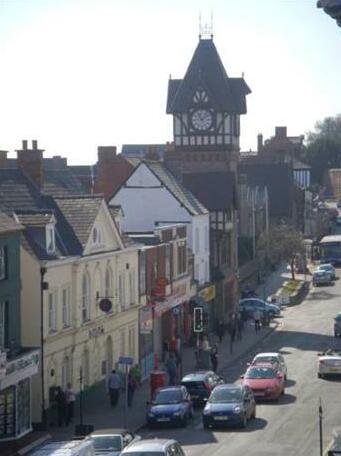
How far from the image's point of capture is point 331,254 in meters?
109

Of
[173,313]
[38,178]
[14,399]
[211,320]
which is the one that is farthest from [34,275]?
[211,320]

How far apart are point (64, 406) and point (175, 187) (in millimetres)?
30323

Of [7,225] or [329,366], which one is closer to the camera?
[7,225]

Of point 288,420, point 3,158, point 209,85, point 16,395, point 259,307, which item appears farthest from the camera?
point 209,85

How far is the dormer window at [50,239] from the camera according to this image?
138 ft

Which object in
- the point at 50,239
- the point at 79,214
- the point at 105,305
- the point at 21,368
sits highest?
the point at 79,214

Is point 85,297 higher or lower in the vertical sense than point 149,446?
higher

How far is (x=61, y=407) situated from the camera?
4078cm

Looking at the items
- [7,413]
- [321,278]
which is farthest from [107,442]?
[321,278]

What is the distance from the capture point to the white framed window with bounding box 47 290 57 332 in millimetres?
41375

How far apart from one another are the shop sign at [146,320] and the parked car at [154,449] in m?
22.5

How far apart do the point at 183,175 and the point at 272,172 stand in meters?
45.5

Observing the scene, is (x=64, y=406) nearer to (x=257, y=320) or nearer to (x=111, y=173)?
(x=257, y=320)

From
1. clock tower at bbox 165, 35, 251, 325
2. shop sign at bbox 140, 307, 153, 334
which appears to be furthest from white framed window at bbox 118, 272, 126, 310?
clock tower at bbox 165, 35, 251, 325
